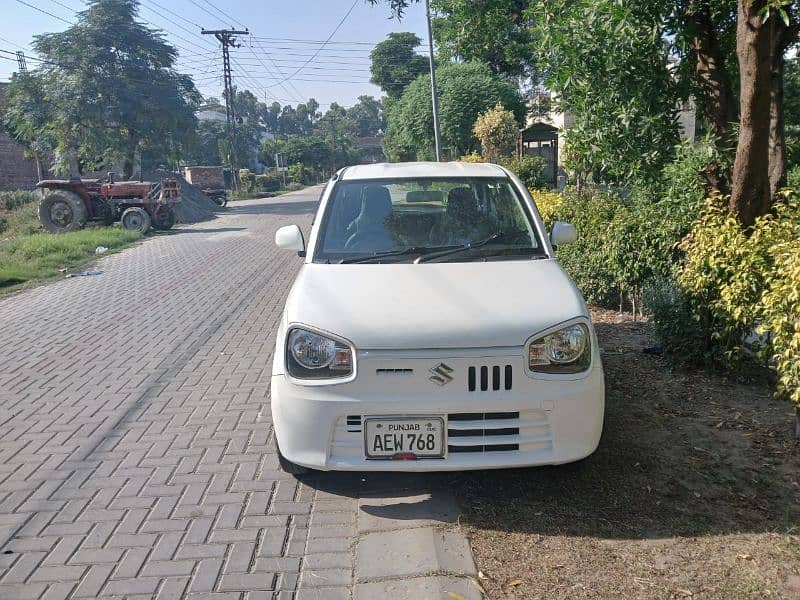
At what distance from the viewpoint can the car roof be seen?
5270 mm

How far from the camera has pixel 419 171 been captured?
538cm

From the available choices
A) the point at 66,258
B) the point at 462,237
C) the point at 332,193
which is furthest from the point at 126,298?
the point at 462,237

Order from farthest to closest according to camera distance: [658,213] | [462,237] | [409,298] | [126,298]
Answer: [126,298] < [658,213] < [462,237] < [409,298]

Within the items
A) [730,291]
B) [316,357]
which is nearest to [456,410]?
[316,357]

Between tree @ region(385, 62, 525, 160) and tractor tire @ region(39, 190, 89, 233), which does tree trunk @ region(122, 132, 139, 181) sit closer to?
tractor tire @ region(39, 190, 89, 233)

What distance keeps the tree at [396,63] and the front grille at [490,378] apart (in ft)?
206

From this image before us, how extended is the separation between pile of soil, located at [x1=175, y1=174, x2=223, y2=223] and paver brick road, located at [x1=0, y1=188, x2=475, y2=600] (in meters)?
18.8

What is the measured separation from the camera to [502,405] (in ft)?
11.7

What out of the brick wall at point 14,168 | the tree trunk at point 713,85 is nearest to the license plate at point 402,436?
the tree trunk at point 713,85

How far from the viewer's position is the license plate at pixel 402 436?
3.57 metres

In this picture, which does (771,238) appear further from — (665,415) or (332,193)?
(332,193)

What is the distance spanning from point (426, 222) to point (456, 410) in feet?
5.76

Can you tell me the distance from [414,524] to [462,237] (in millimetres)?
1993

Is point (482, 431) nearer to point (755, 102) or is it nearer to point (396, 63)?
point (755, 102)
